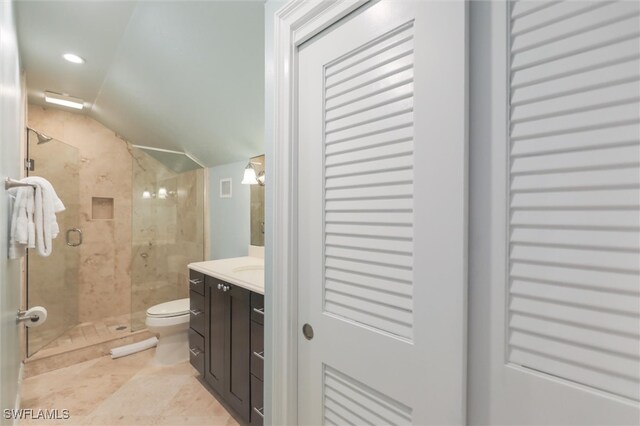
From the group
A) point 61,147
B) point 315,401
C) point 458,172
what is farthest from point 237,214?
point 458,172

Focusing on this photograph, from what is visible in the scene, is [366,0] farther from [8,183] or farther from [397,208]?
[8,183]

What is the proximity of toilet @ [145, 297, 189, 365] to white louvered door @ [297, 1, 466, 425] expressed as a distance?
5.90 ft

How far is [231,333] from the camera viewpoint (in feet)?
5.67

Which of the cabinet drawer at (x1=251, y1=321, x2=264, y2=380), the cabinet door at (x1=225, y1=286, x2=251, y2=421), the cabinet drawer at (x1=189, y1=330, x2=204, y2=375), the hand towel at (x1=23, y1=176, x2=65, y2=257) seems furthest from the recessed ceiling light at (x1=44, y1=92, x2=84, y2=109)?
the cabinet drawer at (x1=251, y1=321, x2=264, y2=380)

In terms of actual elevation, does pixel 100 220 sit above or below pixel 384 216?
below

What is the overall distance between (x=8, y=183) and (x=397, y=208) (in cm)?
162

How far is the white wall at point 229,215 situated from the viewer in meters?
2.71

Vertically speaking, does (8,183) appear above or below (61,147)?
below

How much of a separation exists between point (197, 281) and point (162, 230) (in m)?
1.33

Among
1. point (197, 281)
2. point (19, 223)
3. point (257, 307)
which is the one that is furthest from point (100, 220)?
point (257, 307)

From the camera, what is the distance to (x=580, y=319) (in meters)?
0.51

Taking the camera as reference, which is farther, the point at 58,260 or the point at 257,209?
the point at 58,260

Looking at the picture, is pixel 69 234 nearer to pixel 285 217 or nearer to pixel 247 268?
pixel 247 268

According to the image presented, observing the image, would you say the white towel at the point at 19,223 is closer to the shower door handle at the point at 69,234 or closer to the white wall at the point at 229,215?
the white wall at the point at 229,215
